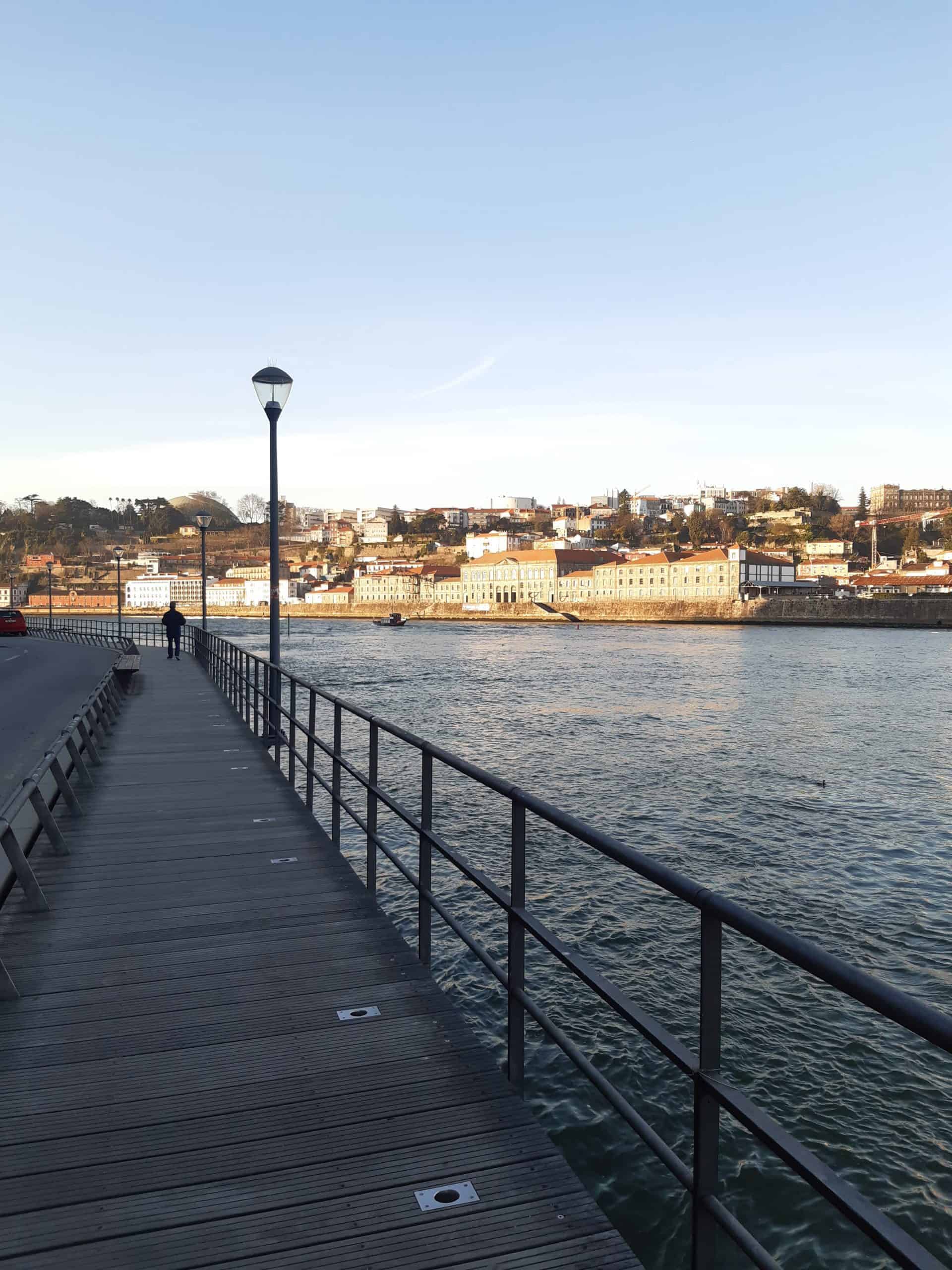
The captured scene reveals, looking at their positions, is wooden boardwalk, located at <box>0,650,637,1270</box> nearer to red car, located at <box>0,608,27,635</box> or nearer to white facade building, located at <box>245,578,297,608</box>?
red car, located at <box>0,608,27,635</box>

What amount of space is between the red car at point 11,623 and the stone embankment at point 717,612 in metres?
78.5

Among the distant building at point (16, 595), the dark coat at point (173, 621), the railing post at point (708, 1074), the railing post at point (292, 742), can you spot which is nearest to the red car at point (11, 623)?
the dark coat at point (173, 621)

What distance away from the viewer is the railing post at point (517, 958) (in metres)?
3.42

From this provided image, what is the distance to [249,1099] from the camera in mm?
3340

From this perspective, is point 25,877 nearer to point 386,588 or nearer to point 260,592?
point 386,588

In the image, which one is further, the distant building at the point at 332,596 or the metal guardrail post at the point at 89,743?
the distant building at the point at 332,596

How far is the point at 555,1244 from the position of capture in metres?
2.54

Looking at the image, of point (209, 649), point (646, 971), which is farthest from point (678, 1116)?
point (209, 649)

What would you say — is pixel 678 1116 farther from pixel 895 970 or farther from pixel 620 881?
pixel 620 881

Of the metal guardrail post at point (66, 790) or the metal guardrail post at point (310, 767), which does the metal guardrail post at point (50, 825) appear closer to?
the metal guardrail post at point (66, 790)

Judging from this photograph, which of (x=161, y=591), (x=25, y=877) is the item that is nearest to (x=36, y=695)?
(x=25, y=877)

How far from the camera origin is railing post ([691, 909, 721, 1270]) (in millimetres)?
2129

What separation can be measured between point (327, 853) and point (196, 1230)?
4035 millimetres

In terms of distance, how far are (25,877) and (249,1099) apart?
2.51 meters
